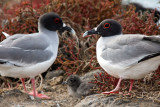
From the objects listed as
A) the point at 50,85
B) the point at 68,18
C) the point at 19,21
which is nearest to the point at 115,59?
the point at 50,85

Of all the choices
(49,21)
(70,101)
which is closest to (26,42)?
(49,21)

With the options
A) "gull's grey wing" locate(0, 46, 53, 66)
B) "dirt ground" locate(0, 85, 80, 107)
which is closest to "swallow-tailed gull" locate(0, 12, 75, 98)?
"gull's grey wing" locate(0, 46, 53, 66)

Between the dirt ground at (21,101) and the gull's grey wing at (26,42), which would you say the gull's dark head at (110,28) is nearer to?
the gull's grey wing at (26,42)

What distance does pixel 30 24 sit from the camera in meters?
7.43

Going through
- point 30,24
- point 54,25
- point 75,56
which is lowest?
point 75,56

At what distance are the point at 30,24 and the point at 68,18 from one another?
3.39 feet

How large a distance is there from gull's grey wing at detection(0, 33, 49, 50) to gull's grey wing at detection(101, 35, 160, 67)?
3.75 feet

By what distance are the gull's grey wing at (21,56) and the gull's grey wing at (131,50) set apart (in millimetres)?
1042

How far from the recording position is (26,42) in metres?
4.84

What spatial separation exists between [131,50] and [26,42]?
182cm

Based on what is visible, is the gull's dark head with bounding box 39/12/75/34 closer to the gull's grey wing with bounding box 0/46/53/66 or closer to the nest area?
the gull's grey wing with bounding box 0/46/53/66

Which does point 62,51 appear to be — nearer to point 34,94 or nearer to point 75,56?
point 75,56

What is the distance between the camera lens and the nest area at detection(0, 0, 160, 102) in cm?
531

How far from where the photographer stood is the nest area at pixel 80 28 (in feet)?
17.4
